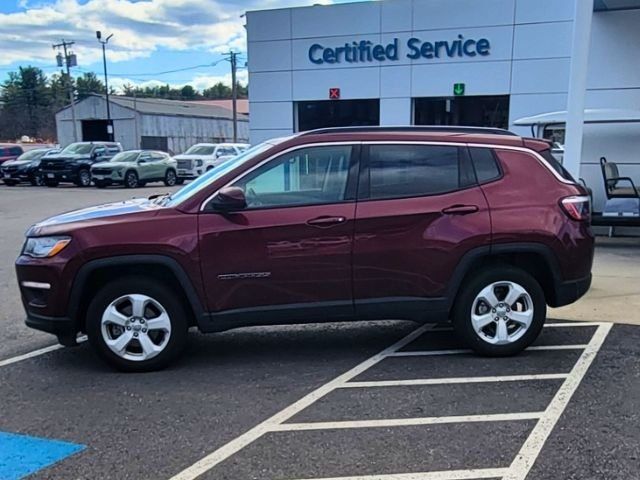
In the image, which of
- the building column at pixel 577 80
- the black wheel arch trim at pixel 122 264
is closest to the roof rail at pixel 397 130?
the black wheel arch trim at pixel 122 264

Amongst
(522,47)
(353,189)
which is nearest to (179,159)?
(522,47)

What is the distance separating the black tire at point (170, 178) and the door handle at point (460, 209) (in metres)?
23.9

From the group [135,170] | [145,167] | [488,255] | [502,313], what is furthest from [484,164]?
[145,167]

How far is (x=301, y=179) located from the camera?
4.85 m

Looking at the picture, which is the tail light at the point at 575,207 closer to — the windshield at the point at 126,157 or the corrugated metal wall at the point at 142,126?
the windshield at the point at 126,157

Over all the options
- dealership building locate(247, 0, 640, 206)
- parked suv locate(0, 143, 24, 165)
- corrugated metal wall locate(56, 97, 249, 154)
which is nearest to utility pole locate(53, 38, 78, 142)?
corrugated metal wall locate(56, 97, 249, 154)

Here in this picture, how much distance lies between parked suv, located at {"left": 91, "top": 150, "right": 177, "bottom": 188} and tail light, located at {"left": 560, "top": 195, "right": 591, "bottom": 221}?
23.0 m

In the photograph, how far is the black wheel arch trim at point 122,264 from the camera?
4.46 meters

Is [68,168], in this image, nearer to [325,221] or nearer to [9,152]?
[9,152]

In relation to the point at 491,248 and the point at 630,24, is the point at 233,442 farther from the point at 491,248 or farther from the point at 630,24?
the point at 630,24

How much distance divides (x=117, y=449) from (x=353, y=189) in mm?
2512

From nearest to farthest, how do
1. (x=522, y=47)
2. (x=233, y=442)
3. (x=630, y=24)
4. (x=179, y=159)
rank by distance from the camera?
(x=233, y=442) < (x=630, y=24) < (x=522, y=47) < (x=179, y=159)

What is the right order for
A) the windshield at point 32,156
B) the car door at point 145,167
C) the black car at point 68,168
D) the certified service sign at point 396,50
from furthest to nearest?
1. the windshield at point 32,156
2. the black car at point 68,168
3. the car door at point 145,167
4. the certified service sign at point 396,50

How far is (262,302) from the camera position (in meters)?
4.64
